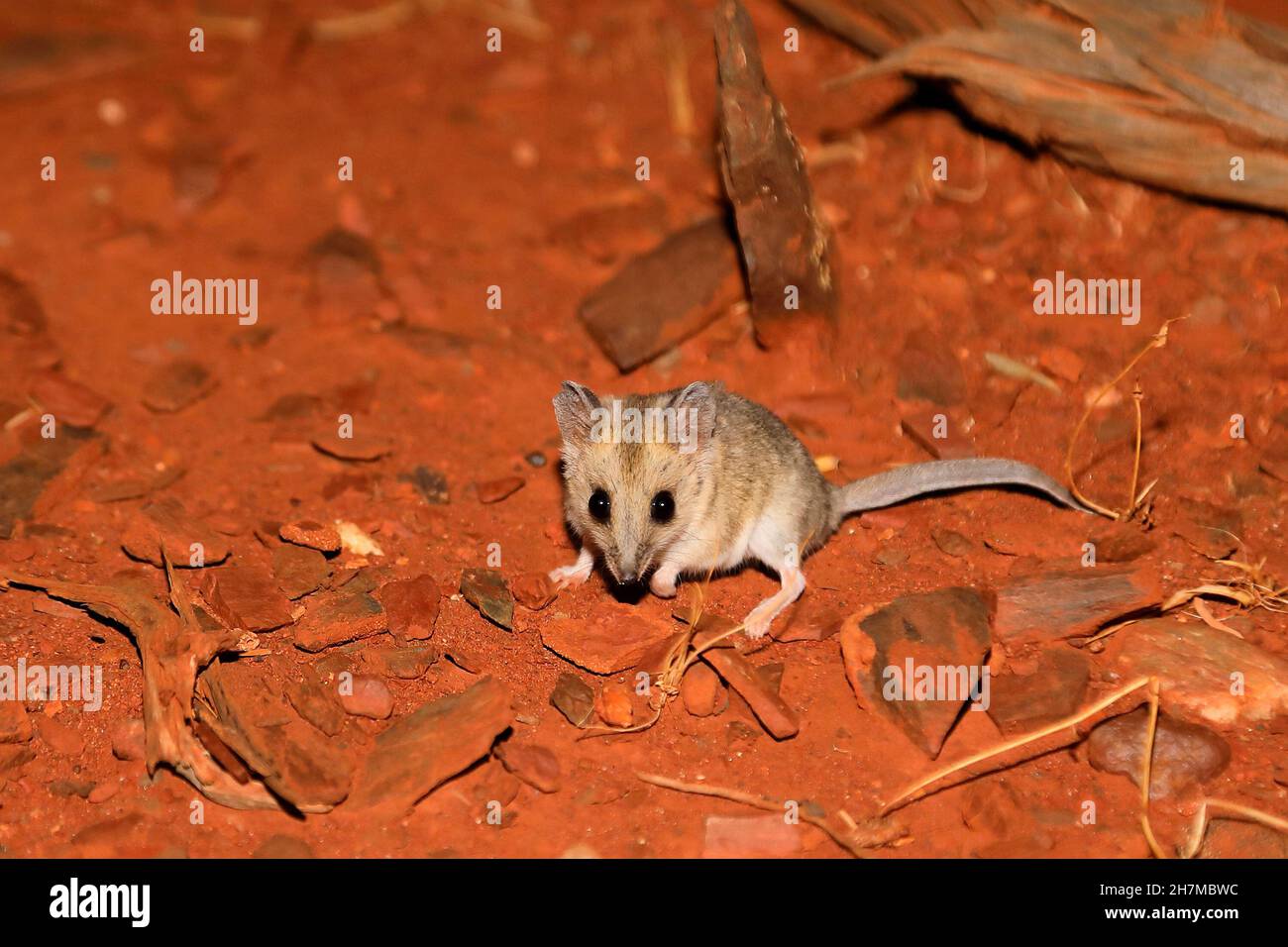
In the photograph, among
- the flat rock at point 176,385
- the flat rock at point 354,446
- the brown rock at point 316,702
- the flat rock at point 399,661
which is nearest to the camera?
the brown rock at point 316,702

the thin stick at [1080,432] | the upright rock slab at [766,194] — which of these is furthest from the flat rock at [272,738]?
the thin stick at [1080,432]

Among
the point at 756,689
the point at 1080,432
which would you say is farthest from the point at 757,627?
the point at 1080,432

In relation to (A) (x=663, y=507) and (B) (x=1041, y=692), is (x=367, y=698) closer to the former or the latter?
(A) (x=663, y=507)

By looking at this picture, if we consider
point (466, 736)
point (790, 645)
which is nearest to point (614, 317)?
point (790, 645)

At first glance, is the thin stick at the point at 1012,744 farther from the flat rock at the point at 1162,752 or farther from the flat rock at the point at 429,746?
the flat rock at the point at 429,746

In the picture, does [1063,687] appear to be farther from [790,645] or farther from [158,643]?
[158,643]

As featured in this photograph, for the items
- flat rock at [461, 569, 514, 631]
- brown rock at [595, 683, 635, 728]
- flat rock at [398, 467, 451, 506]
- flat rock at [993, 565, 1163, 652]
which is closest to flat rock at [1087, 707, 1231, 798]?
flat rock at [993, 565, 1163, 652]

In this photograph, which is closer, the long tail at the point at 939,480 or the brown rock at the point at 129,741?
the brown rock at the point at 129,741
